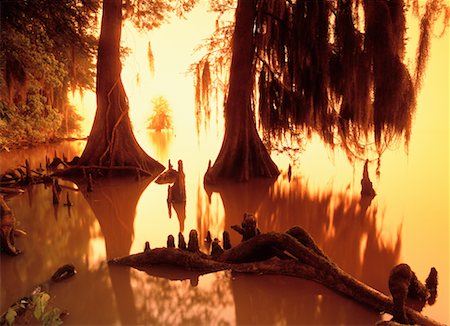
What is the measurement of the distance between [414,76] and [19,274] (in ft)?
30.1

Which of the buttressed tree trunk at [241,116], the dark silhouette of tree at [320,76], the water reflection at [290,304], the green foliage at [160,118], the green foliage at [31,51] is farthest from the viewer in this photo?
the green foliage at [160,118]

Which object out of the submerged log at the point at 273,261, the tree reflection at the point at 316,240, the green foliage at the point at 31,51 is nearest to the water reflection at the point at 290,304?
the tree reflection at the point at 316,240

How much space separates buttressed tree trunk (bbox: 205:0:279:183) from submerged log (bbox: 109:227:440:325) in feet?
19.7

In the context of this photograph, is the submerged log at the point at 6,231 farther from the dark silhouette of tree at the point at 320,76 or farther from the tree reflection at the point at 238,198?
the dark silhouette of tree at the point at 320,76

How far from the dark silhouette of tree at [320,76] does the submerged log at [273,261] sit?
5292 millimetres

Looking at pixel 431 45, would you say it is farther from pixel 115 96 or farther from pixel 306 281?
pixel 115 96

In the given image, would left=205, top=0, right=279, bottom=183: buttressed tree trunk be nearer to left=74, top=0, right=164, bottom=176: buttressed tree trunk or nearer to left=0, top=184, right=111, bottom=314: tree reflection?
left=74, top=0, right=164, bottom=176: buttressed tree trunk

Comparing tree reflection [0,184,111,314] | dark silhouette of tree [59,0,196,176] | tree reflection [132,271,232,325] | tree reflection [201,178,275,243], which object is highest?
dark silhouette of tree [59,0,196,176]

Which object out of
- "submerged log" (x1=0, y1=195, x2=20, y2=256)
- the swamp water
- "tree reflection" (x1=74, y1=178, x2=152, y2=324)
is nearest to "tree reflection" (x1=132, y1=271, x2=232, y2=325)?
the swamp water

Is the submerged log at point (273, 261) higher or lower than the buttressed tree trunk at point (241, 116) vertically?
lower

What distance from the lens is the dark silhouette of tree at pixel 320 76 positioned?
823cm

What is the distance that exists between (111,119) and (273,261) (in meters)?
8.83

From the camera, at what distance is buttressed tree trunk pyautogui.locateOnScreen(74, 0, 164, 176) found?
1135 centimetres

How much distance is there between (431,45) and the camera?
27.8 ft
